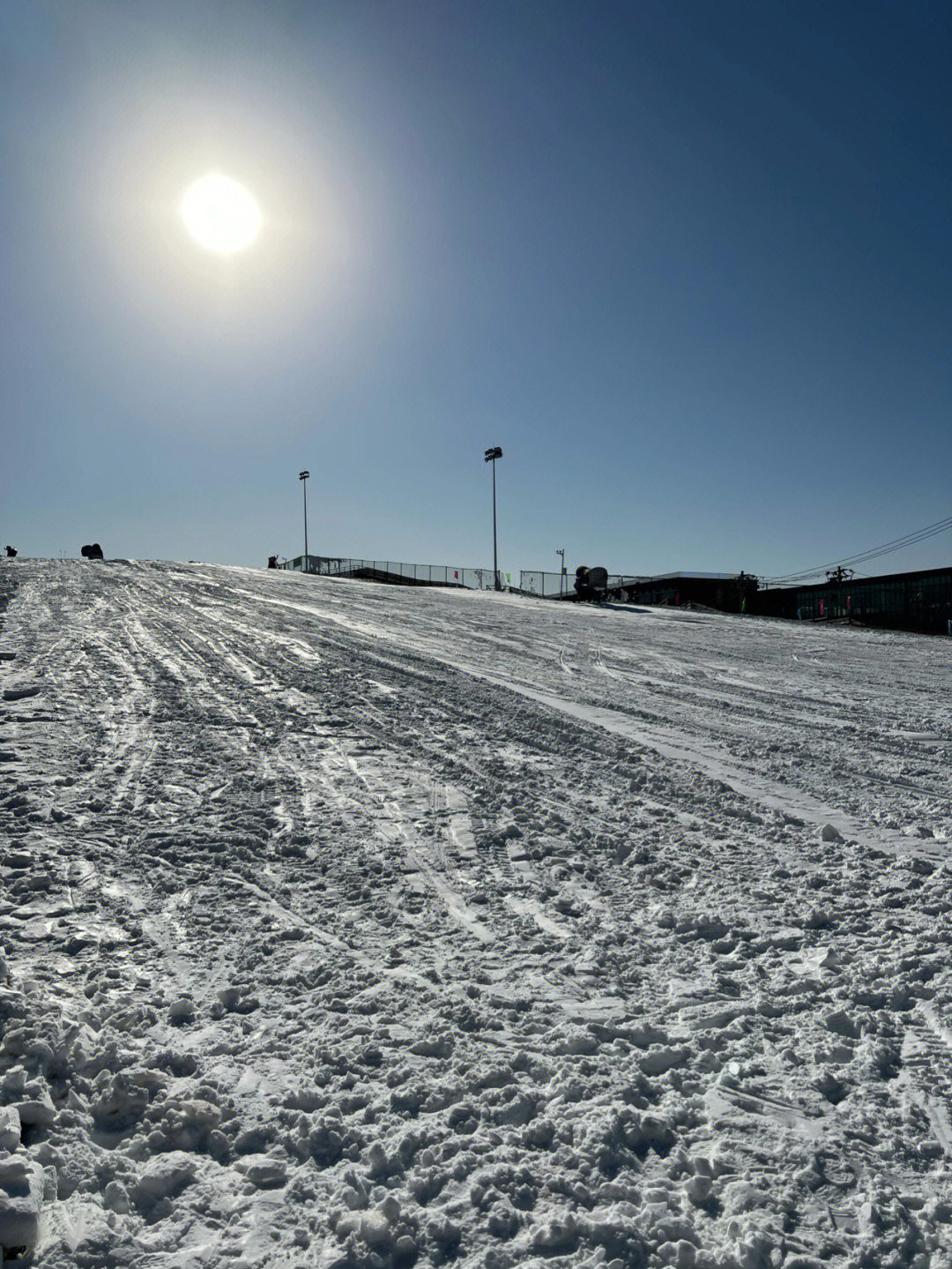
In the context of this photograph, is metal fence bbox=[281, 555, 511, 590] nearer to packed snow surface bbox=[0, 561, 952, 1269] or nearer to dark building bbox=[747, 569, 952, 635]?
dark building bbox=[747, 569, 952, 635]

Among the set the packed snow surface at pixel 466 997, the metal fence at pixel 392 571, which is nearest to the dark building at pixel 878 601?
the metal fence at pixel 392 571

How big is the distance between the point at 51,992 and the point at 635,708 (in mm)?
5618

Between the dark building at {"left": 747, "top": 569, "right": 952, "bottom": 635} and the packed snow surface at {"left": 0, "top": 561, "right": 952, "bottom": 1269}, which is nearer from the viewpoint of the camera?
the packed snow surface at {"left": 0, "top": 561, "right": 952, "bottom": 1269}

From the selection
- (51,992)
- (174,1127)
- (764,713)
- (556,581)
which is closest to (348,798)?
(51,992)

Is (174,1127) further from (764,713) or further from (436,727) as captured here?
(764,713)

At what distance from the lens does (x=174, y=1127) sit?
6.29 feet

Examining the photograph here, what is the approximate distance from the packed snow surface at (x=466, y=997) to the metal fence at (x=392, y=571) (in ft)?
128

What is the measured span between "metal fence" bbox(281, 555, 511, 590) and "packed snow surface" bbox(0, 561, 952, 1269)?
39.1 m

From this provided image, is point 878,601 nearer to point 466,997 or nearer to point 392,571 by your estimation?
point 392,571

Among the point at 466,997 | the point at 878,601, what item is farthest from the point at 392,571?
the point at 466,997

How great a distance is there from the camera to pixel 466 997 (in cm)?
246

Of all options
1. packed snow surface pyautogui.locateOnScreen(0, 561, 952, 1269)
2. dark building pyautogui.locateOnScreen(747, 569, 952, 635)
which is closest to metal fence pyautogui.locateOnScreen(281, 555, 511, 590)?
dark building pyautogui.locateOnScreen(747, 569, 952, 635)

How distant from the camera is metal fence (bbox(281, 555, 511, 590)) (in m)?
45.2

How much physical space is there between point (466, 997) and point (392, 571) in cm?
5267
